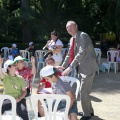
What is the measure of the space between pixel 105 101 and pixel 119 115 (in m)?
1.16

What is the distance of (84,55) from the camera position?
4953 mm

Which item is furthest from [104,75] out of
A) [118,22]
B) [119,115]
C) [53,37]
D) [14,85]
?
[118,22]

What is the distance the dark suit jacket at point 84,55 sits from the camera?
192 inches

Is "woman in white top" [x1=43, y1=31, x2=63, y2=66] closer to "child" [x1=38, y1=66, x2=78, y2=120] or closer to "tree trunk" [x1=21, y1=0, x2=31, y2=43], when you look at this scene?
"child" [x1=38, y1=66, x2=78, y2=120]

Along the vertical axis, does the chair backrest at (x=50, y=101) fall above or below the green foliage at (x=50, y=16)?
below

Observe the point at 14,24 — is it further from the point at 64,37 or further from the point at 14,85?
the point at 14,85

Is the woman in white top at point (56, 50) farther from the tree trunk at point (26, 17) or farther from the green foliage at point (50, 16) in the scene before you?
the tree trunk at point (26, 17)

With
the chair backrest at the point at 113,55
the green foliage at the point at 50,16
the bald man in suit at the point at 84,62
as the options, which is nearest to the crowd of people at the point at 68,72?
the bald man in suit at the point at 84,62

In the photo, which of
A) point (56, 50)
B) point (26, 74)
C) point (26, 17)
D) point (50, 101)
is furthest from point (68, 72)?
point (26, 17)

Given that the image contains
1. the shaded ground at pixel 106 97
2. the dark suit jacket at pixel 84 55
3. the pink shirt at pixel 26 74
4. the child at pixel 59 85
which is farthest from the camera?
the shaded ground at pixel 106 97

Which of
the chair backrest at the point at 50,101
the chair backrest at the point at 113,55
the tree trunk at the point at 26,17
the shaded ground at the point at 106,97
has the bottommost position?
the shaded ground at the point at 106,97

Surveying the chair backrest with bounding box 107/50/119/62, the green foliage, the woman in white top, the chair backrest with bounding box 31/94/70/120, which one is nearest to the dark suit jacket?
the chair backrest with bounding box 31/94/70/120

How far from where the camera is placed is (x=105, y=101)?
6840 millimetres

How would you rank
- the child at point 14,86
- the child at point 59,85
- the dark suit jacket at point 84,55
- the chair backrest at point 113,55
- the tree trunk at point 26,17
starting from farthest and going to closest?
the tree trunk at point 26,17
the chair backrest at point 113,55
the dark suit jacket at point 84,55
the child at point 14,86
the child at point 59,85
